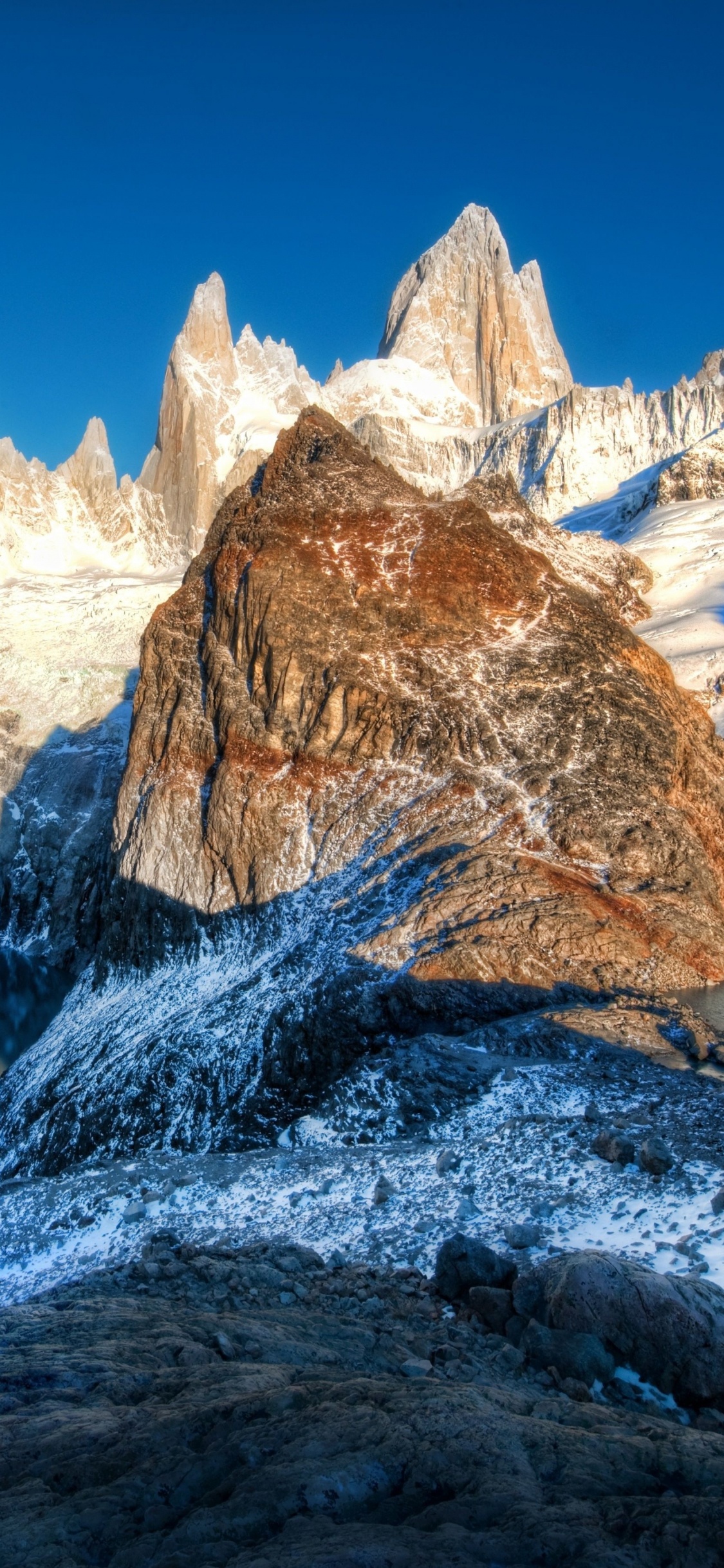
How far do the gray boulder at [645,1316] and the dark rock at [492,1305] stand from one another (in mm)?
148

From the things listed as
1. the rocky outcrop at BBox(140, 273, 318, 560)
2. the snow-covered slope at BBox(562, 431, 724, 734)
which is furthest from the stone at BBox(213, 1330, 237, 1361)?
the rocky outcrop at BBox(140, 273, 318, 560)

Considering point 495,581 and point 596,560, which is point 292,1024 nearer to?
point 495,581

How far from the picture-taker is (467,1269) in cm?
853

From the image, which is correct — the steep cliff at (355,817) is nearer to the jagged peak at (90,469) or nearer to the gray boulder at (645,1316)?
the gray boulder at (645,1316)

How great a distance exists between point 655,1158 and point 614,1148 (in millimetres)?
588

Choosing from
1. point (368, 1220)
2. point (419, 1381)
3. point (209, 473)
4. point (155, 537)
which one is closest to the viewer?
point (419, 1381)

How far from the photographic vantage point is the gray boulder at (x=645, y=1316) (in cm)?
673

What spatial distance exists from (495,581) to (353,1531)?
29.0 m

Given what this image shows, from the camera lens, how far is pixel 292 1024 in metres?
21.3

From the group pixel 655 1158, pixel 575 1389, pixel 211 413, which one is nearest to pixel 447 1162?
pixel 655 1158

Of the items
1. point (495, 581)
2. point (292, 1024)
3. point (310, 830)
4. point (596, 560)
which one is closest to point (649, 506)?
point (596, 560)

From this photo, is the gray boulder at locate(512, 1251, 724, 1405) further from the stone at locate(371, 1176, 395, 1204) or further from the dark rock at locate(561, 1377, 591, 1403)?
the stone at locate(371, 1176, 395, 1204)

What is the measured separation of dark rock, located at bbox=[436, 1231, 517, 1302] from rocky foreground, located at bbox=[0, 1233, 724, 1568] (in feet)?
0.54

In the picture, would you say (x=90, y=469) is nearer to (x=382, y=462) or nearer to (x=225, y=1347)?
(x=382, y=462)
